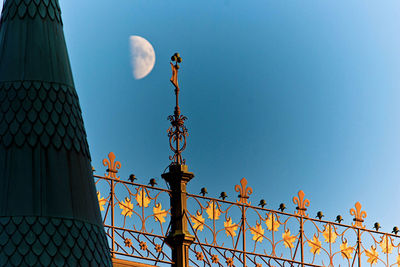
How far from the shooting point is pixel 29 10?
9.09 meters

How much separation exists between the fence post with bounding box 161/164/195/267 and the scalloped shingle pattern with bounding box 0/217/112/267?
12.9ft

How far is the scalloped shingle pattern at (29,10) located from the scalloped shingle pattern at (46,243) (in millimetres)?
1890

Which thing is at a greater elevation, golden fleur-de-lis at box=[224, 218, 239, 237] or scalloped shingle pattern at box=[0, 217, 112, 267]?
golden fleur-de-lis at box=[224, 218, 239, 237]

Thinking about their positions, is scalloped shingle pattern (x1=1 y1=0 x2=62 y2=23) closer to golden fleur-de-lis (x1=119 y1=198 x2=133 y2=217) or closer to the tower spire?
the tower spire

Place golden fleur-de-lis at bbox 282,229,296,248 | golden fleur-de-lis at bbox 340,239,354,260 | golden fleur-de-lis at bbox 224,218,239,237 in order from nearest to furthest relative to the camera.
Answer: golden fleur-de-lis at bbox 224,218,239,237
golden fleur-de-lis at bbox 282,229,296,248
golden fleur-de-lis at bbox 340,239,354,260

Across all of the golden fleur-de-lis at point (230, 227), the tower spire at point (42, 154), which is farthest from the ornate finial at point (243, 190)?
the tower spire at point (42, 154)

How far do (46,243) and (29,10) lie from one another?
7.11 feet

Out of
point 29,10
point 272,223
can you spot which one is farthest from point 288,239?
point 29,10

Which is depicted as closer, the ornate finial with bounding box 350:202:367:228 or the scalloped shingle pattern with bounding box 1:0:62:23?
the scalloped shingle pattern with bounding box 1:0:62:23

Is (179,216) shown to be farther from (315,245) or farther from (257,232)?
(315,245)

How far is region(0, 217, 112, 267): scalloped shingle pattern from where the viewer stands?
26.3ft

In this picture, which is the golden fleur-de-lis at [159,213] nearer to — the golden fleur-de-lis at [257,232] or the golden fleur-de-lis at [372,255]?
the golden fleur-de-lis at [257,232]

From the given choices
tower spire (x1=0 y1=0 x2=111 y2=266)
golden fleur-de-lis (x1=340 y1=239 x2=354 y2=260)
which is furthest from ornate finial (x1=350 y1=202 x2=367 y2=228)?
tower spire (x1=0 y1=0 x2=111 y2=266)

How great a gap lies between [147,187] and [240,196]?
1427 mm
